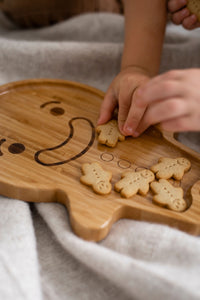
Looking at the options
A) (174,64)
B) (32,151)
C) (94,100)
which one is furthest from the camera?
(174,64)

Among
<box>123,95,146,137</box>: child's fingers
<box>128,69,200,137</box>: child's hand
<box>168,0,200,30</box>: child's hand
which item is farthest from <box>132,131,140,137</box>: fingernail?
<box>168,0,200,30</box>: child's hand

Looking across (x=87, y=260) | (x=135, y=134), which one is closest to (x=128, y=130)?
(x=135, y=134)

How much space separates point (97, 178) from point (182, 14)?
48 cm

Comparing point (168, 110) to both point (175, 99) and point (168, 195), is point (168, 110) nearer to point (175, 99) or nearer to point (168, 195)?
point (175, 99)

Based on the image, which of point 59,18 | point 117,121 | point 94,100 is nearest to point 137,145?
point 117,121

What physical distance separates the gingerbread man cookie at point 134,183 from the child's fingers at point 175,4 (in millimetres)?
434

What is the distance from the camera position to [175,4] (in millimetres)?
774

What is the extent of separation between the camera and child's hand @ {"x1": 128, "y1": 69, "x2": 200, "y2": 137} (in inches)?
20.9

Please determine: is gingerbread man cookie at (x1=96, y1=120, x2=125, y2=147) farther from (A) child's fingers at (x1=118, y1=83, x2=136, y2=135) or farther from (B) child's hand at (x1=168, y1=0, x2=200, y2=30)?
(B) child's hand at (x1=168, y1=0, x2=200, y2=30)

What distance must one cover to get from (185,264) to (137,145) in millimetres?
262

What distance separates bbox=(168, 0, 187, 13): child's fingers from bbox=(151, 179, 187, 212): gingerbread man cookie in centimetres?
45

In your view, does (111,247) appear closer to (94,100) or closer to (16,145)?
(16,145)

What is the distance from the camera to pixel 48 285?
495 millimetres

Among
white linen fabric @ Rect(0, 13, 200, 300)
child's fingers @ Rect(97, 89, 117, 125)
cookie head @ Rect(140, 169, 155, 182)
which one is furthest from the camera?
child's fingers @ Rect(97, 89, 117, 125)
